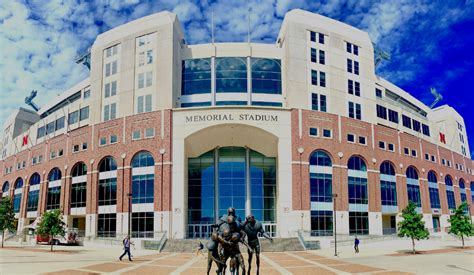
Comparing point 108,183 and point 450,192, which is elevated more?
point 108,183

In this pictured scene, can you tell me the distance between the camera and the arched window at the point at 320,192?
2037 inches

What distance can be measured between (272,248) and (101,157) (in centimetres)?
2749

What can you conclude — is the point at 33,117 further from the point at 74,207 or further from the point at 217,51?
the point at 217,51

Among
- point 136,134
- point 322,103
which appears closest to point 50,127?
point 136,134

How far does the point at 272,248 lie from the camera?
4212 cm

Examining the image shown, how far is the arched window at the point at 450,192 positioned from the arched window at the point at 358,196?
24.7m

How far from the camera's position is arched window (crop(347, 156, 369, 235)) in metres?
54.2

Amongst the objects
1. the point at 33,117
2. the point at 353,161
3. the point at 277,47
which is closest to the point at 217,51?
the point at 277,47

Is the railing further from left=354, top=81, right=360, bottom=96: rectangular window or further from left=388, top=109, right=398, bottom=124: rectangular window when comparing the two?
left=354, top=81, right=360, bottom=96: rectangular window

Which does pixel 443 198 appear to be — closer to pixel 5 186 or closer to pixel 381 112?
pixel 381 112

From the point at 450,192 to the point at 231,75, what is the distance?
1799 inches

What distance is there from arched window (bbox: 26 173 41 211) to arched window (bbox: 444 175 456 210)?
6916 cm

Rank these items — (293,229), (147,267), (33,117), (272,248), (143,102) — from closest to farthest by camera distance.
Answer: (147,267)
(272,248)
(293,229)
(143,102)
(33,117)

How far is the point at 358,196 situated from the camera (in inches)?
2176
